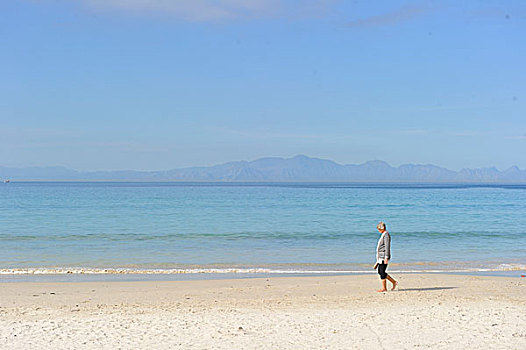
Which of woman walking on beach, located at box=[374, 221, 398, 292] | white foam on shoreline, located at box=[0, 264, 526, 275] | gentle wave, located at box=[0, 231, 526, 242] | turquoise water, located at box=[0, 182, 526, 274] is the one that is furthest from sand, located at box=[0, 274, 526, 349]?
gentle wave, located at box=[0, 231, 526, 242]

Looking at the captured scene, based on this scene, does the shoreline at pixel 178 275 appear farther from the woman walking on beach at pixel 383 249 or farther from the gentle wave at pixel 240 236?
the gentle wave at pixel 240 236

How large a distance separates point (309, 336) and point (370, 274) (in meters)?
8.15

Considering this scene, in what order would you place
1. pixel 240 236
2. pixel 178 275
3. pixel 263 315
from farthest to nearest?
pixel 240 236 < pixel 178 275 < pixel 263 315

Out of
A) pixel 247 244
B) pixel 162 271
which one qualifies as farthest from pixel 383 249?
pixel 247 244

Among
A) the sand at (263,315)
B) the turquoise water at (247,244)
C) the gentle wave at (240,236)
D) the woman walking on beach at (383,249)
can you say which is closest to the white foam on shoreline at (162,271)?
the turquoise water at (247,244)

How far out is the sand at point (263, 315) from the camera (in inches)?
335

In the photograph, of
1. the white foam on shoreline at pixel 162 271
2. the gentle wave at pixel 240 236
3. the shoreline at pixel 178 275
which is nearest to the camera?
the shoreline at pixel 178 275

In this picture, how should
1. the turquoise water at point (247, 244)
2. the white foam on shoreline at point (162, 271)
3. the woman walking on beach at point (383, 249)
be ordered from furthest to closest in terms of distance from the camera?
1. the turquoise water at point (247, 244)
2. the white foam on shoreline at point (162, 271)
3. the woman walking on beach at point (383, 249)

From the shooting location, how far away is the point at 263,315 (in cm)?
1025

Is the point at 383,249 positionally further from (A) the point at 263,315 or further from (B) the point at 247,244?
(B) the point at 247,244

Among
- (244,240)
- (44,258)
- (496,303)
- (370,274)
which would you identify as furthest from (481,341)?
(244,240)

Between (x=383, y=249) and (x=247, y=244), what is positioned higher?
(x=383, y=249)

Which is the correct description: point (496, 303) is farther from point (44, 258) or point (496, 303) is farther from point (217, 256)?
point (44, 258)

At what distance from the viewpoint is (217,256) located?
68.3ft
